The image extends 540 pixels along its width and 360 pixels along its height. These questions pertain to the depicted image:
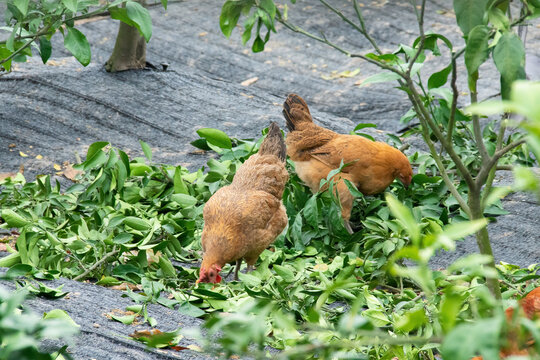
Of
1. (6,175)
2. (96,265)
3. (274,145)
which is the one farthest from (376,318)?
(6,175)

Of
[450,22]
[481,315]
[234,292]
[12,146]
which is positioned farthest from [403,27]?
[481,315]

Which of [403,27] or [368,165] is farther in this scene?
[403,27]

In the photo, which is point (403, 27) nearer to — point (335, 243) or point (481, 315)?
point (335, 243)

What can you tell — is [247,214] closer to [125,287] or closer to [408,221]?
[125,287]

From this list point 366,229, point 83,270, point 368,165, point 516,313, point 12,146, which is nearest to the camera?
point 516,313

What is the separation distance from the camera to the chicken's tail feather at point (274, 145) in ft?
11.4

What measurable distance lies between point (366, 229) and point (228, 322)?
8.90 feet

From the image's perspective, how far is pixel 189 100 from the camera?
200 inches

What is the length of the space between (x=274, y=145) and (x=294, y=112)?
1.75 feet

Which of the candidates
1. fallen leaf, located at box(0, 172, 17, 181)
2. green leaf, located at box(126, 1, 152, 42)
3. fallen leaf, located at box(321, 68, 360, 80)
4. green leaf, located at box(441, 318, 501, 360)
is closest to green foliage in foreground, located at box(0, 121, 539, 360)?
fallen leaf, located at box(0, 172, 17, 181)

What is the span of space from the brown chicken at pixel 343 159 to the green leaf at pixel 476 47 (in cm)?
239

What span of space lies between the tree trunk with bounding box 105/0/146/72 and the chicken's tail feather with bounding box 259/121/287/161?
7.45ft

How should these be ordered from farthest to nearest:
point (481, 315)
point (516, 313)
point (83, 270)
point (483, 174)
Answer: point (83, 270) < point (483, 174) < point (481, 315) < point (516, 313)

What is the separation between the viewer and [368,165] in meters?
3.71
